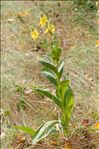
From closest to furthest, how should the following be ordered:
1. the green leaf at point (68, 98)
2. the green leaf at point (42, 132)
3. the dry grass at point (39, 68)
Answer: the green leaf at point (42, 132)
the green leaf at point (68, 98)
the dry grass at point (39, 68)

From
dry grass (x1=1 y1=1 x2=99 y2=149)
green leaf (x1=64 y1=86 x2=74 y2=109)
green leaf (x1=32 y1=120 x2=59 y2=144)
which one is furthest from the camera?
dry grass (x1=1 y1=1 x2=99 y2=149)

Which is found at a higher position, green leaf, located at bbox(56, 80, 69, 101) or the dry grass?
green leaf, located at bbox(56, 80, 69, 101)

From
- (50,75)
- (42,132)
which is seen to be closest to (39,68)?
(50,75)

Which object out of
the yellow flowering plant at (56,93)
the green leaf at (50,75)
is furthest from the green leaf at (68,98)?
the green leaf at (50,75)

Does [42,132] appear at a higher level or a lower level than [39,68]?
higher

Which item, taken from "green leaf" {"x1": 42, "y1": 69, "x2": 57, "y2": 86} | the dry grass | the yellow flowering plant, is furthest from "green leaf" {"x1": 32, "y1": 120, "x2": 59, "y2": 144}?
"green leaf" {"x1": 42, "y1": 69, "x2": 57, "y2": 86}

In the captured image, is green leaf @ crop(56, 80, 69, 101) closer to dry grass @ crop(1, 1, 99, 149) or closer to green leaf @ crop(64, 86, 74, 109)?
green leaf @ crop(64, 86, 74, 109)

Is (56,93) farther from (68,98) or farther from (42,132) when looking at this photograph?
(42,132)

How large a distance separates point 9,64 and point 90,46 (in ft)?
2.70

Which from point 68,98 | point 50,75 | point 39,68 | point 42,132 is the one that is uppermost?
Result: point 50,75

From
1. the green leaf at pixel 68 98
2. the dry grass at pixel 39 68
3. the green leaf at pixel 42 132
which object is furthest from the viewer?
the dry grass at pixel 39 68

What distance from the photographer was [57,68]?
2838 millimetres

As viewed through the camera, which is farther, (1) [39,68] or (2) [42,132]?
(1) [39,68]

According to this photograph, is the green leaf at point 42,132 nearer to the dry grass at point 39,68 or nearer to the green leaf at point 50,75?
the dry grass at point 39,68
